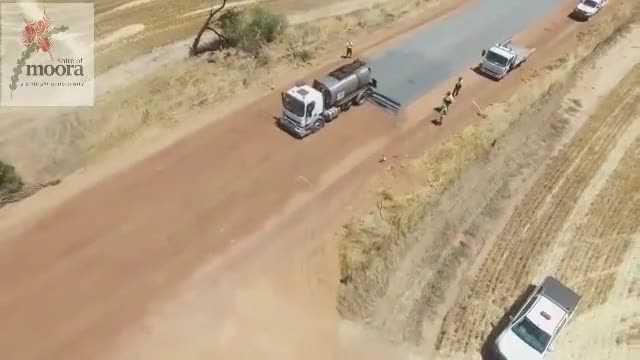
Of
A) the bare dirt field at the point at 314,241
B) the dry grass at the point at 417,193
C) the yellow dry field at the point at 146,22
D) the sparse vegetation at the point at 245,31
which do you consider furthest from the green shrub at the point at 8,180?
the dry grass at the point at 417,193

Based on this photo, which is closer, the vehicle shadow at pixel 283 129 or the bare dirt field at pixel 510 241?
the bare dirt field at pixel 510 241

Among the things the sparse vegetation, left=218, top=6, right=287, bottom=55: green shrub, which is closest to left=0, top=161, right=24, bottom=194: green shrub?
the sparse vegetation

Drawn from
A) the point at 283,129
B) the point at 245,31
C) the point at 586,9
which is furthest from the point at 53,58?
the point at 586,9

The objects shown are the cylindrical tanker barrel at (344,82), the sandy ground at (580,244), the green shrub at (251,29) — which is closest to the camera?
the sandy ground at (580,244)

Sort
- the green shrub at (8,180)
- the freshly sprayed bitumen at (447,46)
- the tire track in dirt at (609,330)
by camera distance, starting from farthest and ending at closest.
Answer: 1. the freshly sprayed bitumen at (447,46)
2. the green shrub at (8,180)
3. the tire track in dirt at (609,330)

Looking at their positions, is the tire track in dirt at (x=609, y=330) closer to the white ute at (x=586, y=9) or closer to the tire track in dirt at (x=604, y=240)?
the tire track in dirt at (x=604, y=240)

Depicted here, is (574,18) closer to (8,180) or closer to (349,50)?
(349,50)

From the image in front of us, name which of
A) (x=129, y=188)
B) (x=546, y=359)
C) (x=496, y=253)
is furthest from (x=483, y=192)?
(x=129, y=188)

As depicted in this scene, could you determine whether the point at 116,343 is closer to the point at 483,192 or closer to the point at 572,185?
the point at 483,192
